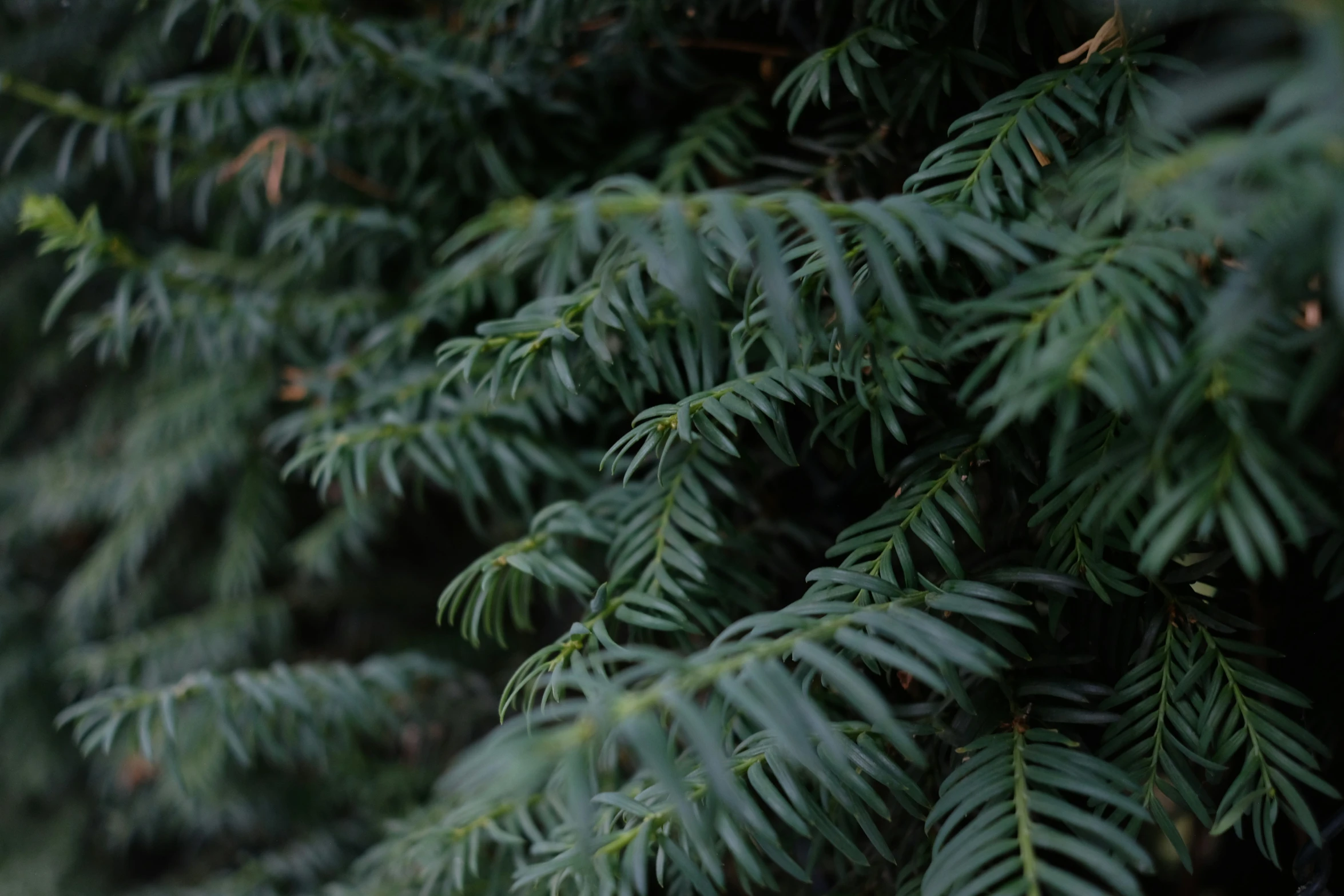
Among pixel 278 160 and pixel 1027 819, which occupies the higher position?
pixel 278 160

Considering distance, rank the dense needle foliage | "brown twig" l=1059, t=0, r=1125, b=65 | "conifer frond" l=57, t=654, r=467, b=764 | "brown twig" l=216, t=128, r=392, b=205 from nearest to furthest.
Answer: the dense needle foliage < "brown twig" l=1059, t=0, r=1125, b=65 < "conifer frond" l=57, t=654, r=467, b=764 < "brown twig" l=216, t=128, r=392, b=205

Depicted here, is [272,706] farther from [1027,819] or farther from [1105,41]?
[1105,41]

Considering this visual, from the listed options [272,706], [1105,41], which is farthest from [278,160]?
[1105,41]

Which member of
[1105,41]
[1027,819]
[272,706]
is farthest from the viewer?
[272,706]

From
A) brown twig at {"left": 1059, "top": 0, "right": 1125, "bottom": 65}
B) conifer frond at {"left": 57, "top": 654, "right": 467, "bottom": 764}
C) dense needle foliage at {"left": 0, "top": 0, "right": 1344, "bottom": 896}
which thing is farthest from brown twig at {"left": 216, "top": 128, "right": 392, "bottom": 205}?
brown twig at {"left": 1059, "top": 0, "right": 1125, "bottom": 65}

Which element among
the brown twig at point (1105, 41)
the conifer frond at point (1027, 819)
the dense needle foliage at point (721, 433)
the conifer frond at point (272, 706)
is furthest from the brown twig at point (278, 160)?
the conifer frond at point (1027, 819)

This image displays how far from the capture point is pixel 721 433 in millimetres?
460

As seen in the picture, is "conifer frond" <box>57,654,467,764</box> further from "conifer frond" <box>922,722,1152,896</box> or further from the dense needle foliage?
"conifer frond" <box>922,722,1152,896</box>

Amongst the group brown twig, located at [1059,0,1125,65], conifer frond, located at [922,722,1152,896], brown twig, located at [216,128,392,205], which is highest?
brown twig, located at [216,128,392,205]

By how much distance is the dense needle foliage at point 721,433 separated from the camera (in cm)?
31

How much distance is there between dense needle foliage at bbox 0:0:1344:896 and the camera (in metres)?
0.31

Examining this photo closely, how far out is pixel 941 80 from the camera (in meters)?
0.50

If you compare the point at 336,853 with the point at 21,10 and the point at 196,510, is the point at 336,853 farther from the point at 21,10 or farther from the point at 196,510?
the point at 21,10

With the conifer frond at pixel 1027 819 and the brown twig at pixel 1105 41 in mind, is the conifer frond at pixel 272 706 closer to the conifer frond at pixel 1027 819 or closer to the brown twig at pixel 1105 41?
the conifer frond at pixel 1027 819
